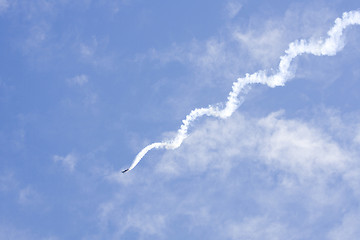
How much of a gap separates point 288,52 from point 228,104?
35.3 ft

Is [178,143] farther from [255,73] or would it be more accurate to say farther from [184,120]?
[255,73]

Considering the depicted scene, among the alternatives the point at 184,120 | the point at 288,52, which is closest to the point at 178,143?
the point at 184,120

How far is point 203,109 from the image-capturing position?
8238cm

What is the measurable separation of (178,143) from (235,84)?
11.8 m

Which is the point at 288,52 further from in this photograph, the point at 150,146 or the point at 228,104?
the point at 150,146

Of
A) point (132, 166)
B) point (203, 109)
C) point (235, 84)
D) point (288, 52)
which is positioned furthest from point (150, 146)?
point (288, 52)

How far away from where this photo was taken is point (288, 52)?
256 ft

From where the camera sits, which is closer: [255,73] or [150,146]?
[255,73]

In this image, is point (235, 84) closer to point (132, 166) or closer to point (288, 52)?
point (288, 52)

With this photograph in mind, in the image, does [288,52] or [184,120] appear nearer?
[288,52]

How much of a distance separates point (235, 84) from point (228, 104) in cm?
292

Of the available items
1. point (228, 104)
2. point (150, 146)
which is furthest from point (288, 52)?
point (150, 146)

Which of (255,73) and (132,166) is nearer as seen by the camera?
(255,73)

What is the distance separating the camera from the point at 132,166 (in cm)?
8612
